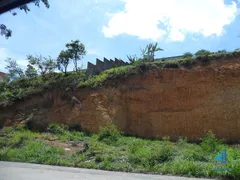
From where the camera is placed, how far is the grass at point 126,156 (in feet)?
28.4

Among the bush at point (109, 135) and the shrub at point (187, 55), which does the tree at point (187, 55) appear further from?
the bush at point (109, 135)

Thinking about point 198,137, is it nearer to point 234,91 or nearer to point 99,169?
point 234,91

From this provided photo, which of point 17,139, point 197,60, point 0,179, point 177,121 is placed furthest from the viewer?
point 197,60

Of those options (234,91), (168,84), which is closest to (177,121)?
(168,84)

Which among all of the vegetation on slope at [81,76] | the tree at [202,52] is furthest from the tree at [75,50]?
the tree at [202,52]

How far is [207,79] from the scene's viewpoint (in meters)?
18.1

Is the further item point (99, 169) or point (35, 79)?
point (35, 79)

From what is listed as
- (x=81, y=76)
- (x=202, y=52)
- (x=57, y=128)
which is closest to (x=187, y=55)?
(x=202, y=52)

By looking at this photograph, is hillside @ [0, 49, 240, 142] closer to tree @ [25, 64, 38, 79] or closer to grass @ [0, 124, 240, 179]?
grass @ [0, 124, 240, 179]

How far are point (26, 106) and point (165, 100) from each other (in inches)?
489

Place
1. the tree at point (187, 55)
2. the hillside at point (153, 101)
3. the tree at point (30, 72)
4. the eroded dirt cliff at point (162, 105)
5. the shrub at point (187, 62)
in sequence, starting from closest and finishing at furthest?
the eroded dirt cliff at point (162, 105) < the hillside at point (153, 101) < the shrub at point (187, 62) < the tree at point (187, 55) < the tree at point (30, 72)

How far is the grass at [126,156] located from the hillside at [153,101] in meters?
2.70

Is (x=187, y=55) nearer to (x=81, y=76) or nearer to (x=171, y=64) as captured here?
(x=171, y=64)

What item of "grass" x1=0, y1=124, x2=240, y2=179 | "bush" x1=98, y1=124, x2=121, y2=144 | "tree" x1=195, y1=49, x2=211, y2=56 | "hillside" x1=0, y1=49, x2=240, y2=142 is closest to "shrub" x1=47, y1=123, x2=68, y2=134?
"hillside" x1=0, y1=49, x2=240, y2=142
